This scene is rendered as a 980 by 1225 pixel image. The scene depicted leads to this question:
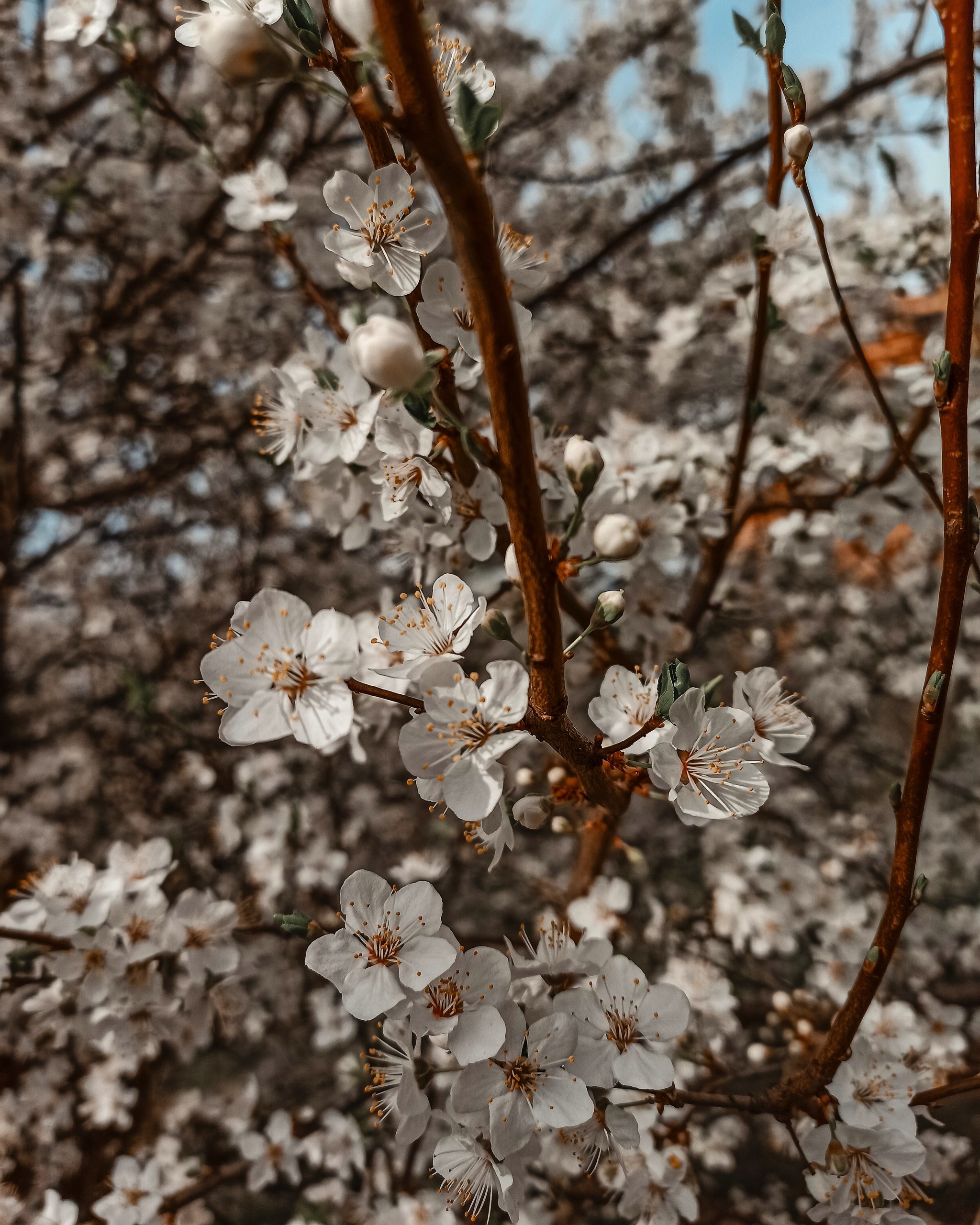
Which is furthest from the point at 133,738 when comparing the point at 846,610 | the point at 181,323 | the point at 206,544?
the point at 846,610

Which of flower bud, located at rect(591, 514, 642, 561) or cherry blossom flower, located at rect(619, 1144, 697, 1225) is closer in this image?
flower bud, located at rect(591, 514, 642, 561)

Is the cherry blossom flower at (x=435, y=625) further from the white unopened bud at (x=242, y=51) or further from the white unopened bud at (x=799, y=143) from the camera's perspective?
the white unopened bud at (x=799, y=143)

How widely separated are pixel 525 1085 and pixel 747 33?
1.76 metres

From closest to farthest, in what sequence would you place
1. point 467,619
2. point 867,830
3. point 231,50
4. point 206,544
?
point 231,50 → point 467,619 → point 867,830 → point 206,544

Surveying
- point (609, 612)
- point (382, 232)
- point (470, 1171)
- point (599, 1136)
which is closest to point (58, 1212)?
point (470, 1171)

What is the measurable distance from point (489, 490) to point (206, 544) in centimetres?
345

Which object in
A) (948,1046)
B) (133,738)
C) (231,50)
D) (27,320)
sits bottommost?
(948,1046)

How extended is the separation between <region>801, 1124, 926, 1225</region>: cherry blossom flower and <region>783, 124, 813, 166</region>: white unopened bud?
1.41 metres

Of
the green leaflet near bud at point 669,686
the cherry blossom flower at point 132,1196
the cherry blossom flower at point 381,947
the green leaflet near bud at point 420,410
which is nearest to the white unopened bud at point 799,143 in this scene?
the green leaflet near bud at point 420,410

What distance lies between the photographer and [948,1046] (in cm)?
253

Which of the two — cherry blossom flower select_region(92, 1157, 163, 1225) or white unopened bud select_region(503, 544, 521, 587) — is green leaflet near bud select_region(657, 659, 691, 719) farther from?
cherry blossom flower select_region(92, 1157, 163, 1225)

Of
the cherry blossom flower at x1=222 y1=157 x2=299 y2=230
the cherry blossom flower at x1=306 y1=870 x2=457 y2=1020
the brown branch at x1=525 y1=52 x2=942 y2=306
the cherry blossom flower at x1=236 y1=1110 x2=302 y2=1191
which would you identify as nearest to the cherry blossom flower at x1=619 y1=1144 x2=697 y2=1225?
the cherry blossom flower at x1=306 y1=870 x2=457 y2=1020

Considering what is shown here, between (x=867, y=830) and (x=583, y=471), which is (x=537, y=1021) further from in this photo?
(x=867, y=830)

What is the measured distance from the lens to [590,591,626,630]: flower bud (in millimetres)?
939
